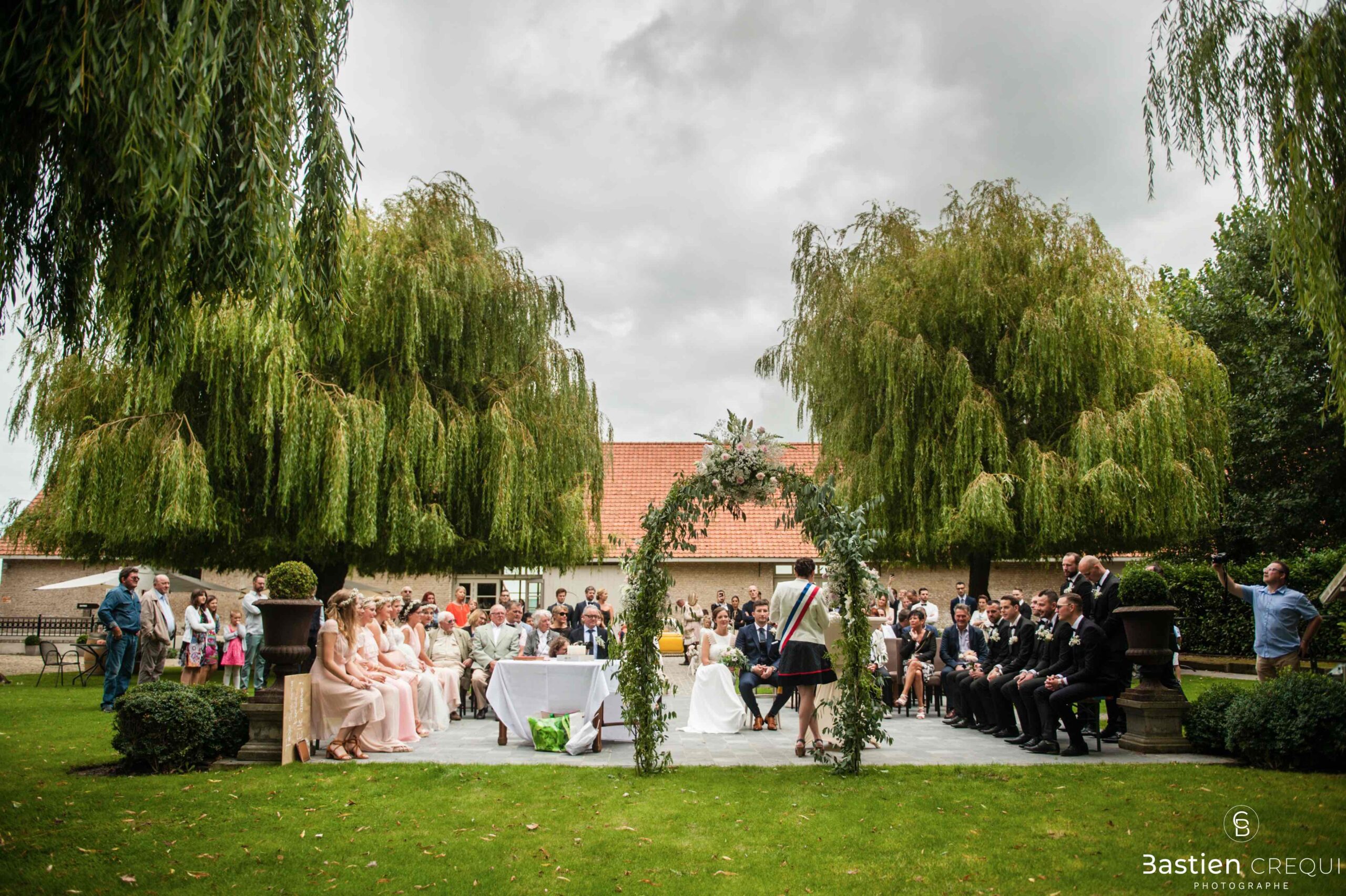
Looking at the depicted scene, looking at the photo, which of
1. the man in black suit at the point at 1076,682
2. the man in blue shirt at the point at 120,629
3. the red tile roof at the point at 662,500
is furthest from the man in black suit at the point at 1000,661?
the red tile roof at the point at 662,500

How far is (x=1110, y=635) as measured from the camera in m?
A: 9.44

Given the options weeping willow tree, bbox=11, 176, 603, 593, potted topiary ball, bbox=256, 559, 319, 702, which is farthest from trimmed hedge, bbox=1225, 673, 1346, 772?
weeping willow tree, bbox=11, 176, 603, 593

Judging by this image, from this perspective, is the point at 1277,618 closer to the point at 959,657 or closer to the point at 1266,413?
the point at 959,657

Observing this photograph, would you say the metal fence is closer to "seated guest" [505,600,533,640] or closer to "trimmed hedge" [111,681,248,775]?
"seated guest" [505,600,533,640]

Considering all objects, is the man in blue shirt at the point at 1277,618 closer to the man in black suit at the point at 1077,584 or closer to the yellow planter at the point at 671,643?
the man in black suit at the point at 1077,584

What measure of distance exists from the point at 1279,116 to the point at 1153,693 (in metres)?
5.46

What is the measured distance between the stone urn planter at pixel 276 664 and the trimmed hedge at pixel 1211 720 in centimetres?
828

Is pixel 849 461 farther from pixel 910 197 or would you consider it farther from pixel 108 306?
pixel 108 306

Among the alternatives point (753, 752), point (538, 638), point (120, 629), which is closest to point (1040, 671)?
point (753, 752)

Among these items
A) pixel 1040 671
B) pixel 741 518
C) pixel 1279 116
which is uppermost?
pixel 1279 116

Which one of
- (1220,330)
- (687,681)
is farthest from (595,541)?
(1220,330)

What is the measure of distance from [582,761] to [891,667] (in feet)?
20.6

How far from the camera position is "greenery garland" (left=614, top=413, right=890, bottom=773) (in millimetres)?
8461

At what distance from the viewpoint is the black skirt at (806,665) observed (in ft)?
31.2
